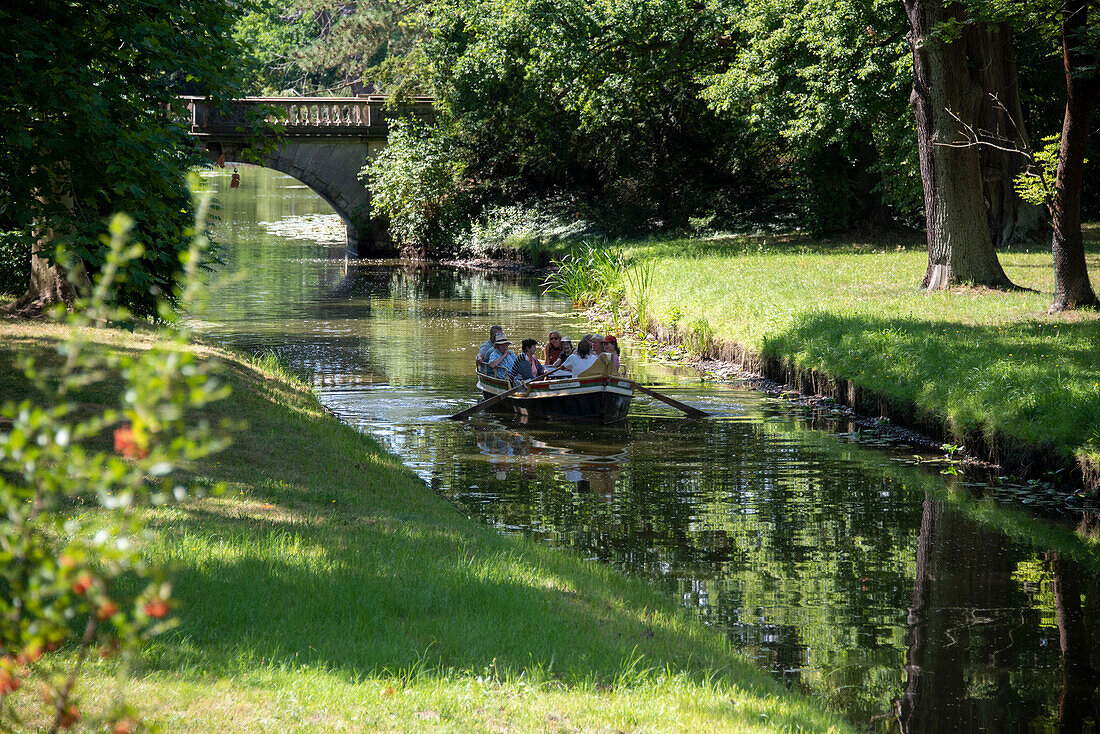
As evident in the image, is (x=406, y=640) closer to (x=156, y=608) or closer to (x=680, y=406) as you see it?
(x=156, y=608)

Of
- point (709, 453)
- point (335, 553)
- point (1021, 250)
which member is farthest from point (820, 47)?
point (335, 553)

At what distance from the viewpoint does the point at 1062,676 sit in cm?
713

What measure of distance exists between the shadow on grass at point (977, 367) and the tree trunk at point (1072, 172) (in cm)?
110

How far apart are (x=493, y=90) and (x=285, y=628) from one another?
34.2 m

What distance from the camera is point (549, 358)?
18.3 meters

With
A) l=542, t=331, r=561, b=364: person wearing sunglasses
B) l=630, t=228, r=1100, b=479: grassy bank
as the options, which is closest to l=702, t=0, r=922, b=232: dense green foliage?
l=630, t=228, r=1100, b=479: grassy bank

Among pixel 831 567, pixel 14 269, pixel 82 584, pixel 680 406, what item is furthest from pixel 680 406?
pixel 82 584

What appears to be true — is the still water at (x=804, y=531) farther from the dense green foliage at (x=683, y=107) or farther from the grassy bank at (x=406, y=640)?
the dense green foliage at (x=683, y=107)

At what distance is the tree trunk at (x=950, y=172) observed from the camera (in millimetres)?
20125

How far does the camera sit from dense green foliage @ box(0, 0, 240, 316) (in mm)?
8797

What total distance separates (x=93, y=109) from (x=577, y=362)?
8987mm

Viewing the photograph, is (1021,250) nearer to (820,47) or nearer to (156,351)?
(820,47)

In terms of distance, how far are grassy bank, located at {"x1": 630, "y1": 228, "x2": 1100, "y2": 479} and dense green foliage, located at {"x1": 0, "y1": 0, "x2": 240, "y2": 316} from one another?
29.9 ft

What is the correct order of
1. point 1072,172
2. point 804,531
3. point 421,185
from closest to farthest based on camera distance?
point 804,531
point 1072,172
point 421,185
